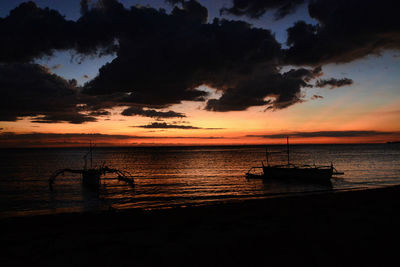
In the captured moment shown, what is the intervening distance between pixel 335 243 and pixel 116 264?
854cm

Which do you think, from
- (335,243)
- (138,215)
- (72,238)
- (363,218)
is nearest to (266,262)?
(335,243)

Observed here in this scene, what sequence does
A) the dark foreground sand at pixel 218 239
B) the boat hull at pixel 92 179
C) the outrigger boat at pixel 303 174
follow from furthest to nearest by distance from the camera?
the outrigger boat at pixel 303 174 → the boat hull at pixel 92 179 → the dark foreground sand at pixel 218 239

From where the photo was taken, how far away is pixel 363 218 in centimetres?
1400

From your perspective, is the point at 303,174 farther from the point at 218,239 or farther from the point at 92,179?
the point at 218,239

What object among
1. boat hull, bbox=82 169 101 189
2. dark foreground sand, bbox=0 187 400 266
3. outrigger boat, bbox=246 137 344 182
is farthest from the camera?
outrigger boat, bbox=246 137 344 182

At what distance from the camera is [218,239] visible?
11.5 meters

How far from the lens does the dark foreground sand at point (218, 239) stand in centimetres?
912

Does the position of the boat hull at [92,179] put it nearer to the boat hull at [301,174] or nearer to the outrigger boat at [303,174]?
the outrigger boat at [303,174]

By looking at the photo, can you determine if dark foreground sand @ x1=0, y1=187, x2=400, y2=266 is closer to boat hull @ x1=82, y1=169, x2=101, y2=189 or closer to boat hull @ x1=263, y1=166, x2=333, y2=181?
boat hull @ x1=82, y1=169, x2=101, y2=189

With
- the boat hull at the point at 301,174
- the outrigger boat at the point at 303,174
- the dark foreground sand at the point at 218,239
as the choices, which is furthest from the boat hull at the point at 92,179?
the boat hull at the point at 301,174

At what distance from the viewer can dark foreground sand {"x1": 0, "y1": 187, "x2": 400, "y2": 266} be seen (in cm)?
912

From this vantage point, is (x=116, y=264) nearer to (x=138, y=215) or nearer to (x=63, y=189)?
(x=138, y=215)

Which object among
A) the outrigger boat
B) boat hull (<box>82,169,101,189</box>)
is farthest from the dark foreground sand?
the outrigger boat

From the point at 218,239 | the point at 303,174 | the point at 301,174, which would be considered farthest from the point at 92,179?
the point at 303,174
